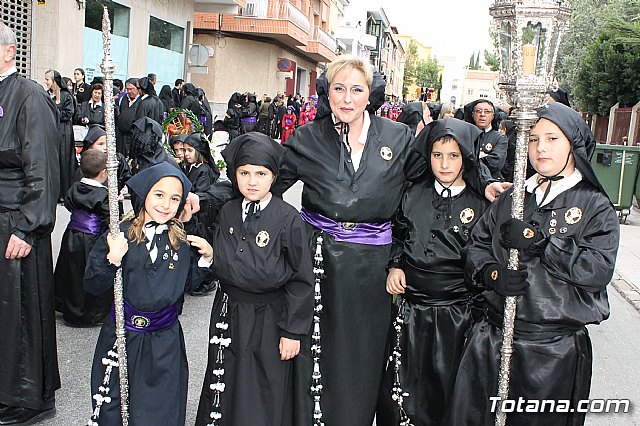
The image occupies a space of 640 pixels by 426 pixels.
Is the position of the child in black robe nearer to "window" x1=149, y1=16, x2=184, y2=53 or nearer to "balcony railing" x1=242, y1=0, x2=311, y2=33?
"window" x1=149, y1=16, x2=184, y2=53

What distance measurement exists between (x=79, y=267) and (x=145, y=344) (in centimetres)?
277

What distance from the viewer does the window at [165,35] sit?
18.8 metres

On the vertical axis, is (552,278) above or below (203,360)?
above

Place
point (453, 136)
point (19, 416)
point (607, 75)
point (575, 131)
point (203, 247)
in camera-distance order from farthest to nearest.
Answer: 1. point (607, 75)
2. point (19, 416)
3. point (453, 136)
4. point (203, 247)
5. point (575, 131)

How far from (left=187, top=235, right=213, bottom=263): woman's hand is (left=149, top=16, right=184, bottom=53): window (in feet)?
53.4

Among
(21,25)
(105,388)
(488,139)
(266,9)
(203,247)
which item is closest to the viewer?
(105,388)

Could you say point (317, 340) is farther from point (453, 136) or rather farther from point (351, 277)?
point (453, 136)

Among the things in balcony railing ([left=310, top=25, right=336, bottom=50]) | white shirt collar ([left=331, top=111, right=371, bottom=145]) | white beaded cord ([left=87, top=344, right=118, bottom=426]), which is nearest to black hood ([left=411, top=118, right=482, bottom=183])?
white shirt collar ([left=331, top=111, right=371, bottom=145])

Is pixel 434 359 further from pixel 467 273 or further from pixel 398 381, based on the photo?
pixel 467 273

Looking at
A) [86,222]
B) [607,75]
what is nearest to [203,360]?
[86,222]

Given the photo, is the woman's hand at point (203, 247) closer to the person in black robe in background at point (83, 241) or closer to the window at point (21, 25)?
the person in black robe in background at point (83, 241)

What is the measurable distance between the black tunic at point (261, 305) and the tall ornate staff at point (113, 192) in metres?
0.46

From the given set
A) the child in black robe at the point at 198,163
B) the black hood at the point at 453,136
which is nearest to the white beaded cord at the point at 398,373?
the black hood at the point at 453,136

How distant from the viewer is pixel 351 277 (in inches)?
146
